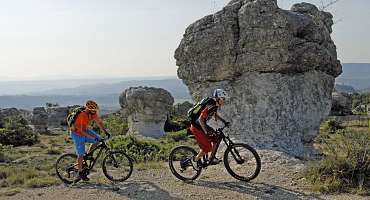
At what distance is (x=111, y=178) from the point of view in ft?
35.3

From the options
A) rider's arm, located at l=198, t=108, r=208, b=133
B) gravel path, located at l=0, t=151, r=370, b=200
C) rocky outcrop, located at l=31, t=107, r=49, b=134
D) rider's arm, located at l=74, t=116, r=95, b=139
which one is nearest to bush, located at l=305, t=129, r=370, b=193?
gravel path, located at l=0, t=151, r=370, b=200

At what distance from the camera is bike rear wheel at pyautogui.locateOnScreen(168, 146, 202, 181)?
1043 centimetres

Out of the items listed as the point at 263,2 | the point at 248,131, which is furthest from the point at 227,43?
the point at 248,131

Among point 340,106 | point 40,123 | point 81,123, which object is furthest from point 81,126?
point 340,106

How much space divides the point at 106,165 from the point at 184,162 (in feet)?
5.73

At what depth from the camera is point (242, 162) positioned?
32.6ft

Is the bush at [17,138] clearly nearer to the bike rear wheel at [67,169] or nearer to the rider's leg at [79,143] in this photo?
the bike rear wheel at [67,169]

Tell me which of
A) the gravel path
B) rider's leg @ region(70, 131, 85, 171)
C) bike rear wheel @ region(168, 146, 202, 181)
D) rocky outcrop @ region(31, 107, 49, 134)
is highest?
rider's leg @ region(70, 131, 85, 171)

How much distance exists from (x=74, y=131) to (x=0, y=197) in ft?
6.68

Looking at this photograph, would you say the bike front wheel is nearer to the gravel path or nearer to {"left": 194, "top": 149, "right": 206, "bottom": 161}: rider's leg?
the gravel path

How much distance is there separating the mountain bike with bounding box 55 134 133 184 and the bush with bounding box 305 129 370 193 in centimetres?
394

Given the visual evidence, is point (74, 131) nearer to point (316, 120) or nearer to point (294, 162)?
point (294, 162)

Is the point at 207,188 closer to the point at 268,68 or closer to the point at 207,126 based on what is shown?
the point at 207,126

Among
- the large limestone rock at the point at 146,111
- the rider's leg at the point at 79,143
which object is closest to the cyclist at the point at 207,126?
the rider's leg at the point at 79,143
